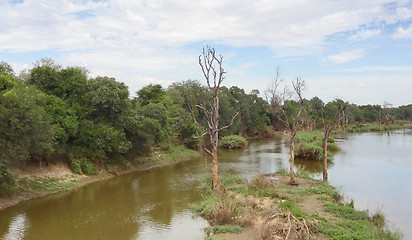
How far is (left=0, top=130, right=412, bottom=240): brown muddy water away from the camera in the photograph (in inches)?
597

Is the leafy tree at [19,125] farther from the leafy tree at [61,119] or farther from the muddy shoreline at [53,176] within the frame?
the leafy tree at [61,119]

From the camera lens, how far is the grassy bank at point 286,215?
12188mm

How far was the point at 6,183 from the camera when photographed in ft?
61.8

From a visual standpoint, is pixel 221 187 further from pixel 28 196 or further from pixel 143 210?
pixel 28 196

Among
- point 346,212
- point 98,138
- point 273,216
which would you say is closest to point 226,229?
point 273,216

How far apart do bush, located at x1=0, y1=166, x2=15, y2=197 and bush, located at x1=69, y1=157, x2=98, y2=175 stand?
5.93m

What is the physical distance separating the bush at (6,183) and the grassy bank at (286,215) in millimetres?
10723

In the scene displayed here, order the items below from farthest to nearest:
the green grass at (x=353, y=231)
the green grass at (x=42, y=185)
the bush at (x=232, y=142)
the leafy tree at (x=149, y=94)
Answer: the bush at (x=232, y=142) → the leafy tree at (x=149, y=94) → the green grass at (x=42, y=185) → the green grass at (x=353, y=231)

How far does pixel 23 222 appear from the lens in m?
16.5

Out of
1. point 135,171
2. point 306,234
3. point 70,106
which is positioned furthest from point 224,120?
point 306,234

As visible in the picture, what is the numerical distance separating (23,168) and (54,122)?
12.3ft

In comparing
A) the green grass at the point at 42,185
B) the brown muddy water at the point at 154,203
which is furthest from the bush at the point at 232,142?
the green grass at the point at 42,185

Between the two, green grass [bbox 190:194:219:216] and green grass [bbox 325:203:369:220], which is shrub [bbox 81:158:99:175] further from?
green grass [bbox 325:203:369:220]

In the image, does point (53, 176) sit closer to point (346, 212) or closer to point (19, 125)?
point (19, 125)
